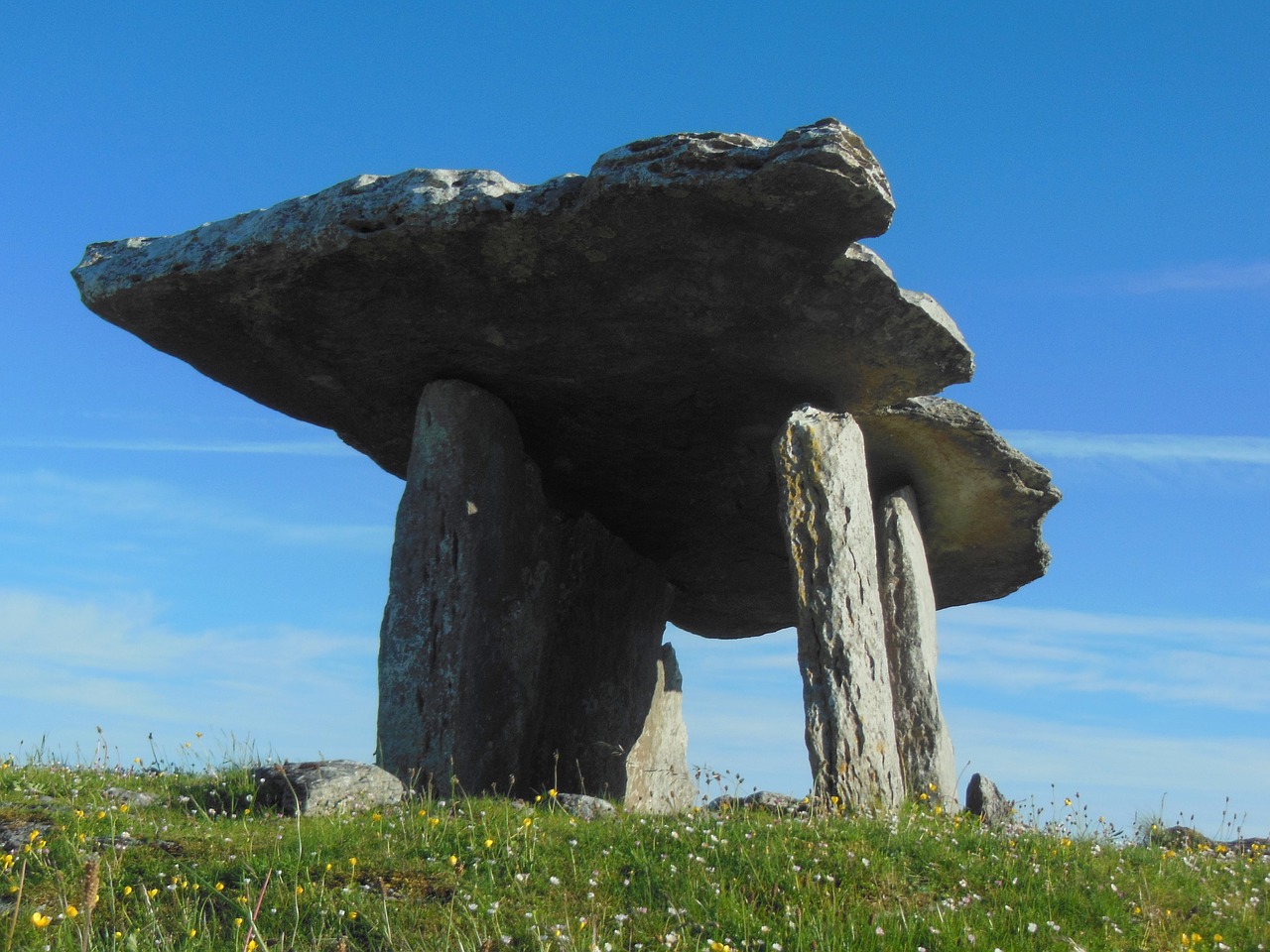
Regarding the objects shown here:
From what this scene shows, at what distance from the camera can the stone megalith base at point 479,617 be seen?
10.4 m

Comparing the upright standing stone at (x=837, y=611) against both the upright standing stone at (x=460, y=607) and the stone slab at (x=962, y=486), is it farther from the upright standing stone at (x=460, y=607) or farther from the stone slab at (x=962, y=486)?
the upright standing stone at (x=460, y=607)

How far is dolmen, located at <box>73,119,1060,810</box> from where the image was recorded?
938 centimetres

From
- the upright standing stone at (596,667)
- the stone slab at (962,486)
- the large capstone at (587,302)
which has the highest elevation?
the large capstone at (587,302)

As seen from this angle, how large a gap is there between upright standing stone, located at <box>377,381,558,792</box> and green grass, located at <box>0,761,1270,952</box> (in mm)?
2442

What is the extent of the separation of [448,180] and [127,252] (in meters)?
2.92

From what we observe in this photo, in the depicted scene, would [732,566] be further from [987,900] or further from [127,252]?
[987,900]

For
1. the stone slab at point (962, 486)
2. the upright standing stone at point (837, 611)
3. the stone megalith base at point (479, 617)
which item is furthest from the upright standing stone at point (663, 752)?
the upright standing stone at point (837, 611)

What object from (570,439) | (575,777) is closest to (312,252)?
(570,439)

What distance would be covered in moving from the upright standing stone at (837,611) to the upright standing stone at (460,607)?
254 centimetres

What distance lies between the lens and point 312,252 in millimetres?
9836

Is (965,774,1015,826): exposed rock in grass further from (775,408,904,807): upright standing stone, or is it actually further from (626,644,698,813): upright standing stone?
(626,644,698,813): upright standing stone

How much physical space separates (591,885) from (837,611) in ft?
13.6

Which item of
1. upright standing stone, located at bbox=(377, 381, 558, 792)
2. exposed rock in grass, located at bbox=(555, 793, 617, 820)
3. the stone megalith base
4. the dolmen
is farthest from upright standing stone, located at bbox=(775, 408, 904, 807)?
upright standing stone, located at bbox=(377, 381, 558, 792)

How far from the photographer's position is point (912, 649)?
38.9ft
